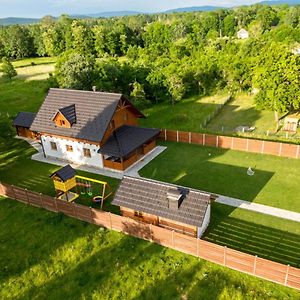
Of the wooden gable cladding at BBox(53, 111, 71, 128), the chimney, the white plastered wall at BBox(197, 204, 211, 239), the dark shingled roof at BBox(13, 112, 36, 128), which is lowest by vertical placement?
the white plastered wall at BBox(197, 204, 211, 239)

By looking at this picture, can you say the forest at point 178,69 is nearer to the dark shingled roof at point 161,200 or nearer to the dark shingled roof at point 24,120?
the dark shingled roof at point 24,120

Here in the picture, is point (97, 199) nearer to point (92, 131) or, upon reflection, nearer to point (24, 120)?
point (92, 131)

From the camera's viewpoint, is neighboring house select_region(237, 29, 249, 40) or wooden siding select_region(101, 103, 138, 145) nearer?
wooden siding select_region(101, 103, 138, 145)

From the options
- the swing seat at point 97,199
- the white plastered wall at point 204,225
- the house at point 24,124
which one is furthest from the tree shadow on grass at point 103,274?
the house at point 24,124

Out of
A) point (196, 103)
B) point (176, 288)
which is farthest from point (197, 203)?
point (196, 103)

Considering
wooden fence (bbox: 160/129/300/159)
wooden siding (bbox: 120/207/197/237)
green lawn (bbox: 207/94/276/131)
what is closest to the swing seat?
wooden siding (bbox: 120/207/197/237)

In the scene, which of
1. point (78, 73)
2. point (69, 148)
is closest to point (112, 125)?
point (69, 148)

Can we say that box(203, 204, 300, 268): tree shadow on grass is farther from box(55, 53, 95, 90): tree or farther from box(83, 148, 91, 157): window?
box(55, 53, 95, 90): tree
